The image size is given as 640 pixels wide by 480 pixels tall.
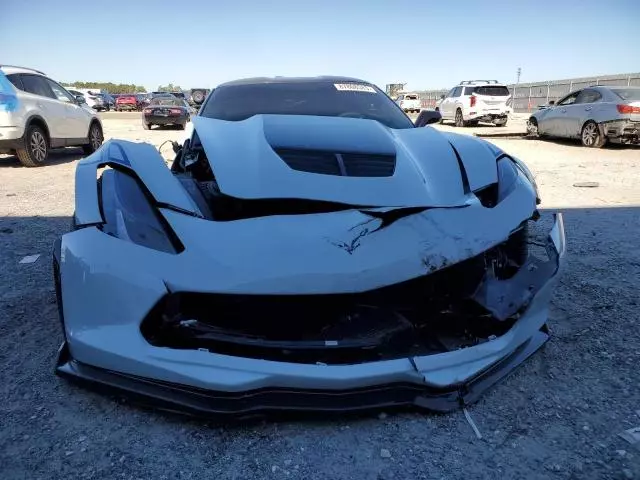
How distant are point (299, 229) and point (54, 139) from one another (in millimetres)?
8705

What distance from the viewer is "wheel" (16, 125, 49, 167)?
8211 millimetres

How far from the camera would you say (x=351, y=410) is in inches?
66.2

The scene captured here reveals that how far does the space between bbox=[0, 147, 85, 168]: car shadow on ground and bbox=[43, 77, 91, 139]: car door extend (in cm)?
57

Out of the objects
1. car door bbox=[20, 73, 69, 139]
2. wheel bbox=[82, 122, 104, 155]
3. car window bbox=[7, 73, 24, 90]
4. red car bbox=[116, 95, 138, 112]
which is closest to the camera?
car window bbox=[7, 73, 24, 90]

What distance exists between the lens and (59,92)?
30.3ft

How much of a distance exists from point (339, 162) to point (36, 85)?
8440mm

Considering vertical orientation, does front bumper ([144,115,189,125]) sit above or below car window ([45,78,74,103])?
below

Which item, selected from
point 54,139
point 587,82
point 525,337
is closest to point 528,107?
point 587,82

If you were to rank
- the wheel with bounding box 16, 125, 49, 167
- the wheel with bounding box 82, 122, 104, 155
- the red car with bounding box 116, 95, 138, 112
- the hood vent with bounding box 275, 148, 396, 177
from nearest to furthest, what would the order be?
the hood vent with bounding box 275, 148, 396, 177 < the wheel with bounding box 16, 125, 49, 167 < the wheel with bounding box 82, 122, 104, 155 < the red car with bounding box 116, 95, 138, 112

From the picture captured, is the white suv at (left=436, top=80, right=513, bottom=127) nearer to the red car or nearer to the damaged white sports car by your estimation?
the damaged white sports car

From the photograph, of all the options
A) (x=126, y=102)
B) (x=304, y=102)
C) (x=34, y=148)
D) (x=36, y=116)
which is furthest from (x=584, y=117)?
(x=126, y=102)

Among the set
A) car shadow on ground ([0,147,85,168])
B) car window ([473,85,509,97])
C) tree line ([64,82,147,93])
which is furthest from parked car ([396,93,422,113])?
tree line ([64,82,147,93])

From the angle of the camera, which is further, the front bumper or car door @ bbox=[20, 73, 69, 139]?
the front bumper

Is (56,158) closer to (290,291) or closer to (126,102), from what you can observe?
(290,291)
